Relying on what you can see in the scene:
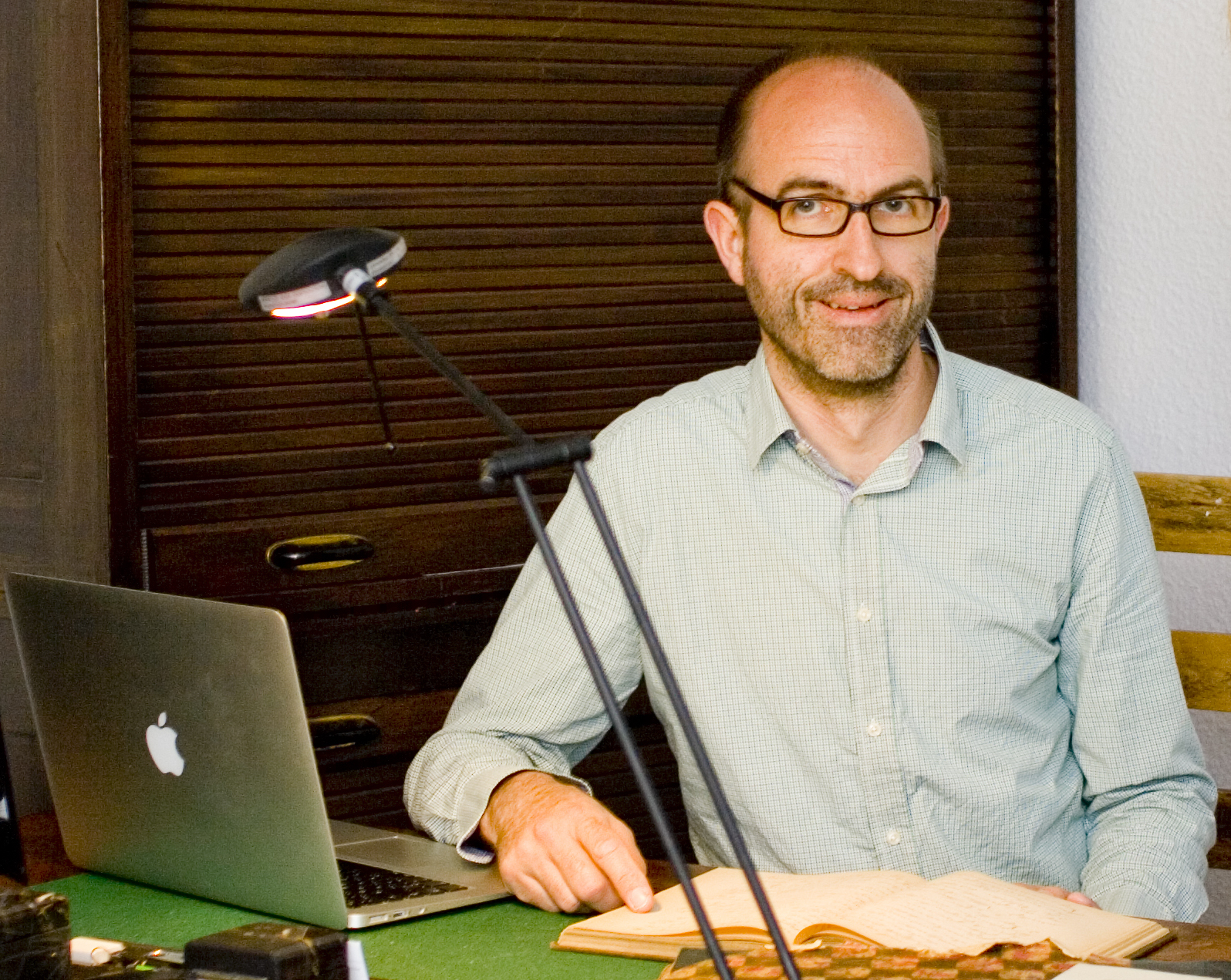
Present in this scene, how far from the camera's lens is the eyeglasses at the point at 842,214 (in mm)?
1555

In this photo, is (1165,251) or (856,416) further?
(1165,251)

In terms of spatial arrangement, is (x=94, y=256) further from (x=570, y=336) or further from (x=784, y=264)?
(x=784, y=264)

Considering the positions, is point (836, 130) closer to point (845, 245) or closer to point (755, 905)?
point (845, 245)

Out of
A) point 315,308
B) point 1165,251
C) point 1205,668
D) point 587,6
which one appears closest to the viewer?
point 315,308

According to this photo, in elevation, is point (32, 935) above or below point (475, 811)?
above

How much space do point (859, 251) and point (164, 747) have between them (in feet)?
2.65

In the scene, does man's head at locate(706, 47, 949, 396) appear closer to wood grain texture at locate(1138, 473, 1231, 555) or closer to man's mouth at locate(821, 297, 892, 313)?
man's mouth at locate(821, 297, 892, 313)

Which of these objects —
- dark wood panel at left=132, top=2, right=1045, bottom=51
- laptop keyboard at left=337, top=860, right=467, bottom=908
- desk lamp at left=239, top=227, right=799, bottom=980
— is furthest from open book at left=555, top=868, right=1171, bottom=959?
dark wood panel at left=132, top=2, right=1045, bottom=51

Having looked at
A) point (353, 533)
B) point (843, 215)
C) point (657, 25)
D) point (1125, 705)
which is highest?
point (657, 25)

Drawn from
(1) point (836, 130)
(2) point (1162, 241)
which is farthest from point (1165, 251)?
(1) point (836, 130)

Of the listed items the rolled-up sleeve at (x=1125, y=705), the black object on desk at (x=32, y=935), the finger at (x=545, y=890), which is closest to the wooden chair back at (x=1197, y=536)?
the rolled-up sleeve at (x=1125, y=705)

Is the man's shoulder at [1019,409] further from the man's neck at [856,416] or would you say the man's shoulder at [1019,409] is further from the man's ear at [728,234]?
the man's ear at [728,234]

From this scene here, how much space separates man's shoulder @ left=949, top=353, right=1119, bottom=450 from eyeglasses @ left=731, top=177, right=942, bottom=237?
0.51 ft

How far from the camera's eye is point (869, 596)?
4.88 feet
